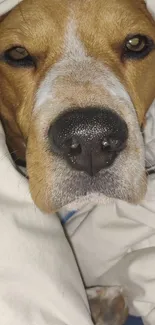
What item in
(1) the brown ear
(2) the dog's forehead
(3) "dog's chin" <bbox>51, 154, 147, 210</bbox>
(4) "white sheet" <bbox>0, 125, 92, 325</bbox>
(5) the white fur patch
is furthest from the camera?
(1) the brown ear

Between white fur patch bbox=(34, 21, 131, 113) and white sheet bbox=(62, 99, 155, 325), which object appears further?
white sheet bbox=(62, 99, 155, 325)

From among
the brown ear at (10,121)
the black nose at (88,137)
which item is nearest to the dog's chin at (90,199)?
the black nose at (88,137)

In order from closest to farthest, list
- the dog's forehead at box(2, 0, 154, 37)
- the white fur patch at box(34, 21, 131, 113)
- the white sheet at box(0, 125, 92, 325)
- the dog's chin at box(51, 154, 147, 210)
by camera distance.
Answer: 1. the white sheet at box(0, 125, 92, 325)
2. the dog's chin at box(51, 154, 147, 210)
3. the white fur patch at box(34, 21, 131, 113)
4. the dog's forehead at box(2, 0, 154, 37)

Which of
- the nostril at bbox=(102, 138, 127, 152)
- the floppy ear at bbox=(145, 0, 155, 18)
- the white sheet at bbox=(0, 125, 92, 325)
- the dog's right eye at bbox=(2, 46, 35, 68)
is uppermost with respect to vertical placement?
the dog's right eye at bbox=(2, 46, 35, 68)

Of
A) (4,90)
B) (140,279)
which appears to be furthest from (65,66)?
(140,279)

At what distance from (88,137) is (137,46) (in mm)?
575

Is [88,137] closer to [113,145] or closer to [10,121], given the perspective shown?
[113,145]

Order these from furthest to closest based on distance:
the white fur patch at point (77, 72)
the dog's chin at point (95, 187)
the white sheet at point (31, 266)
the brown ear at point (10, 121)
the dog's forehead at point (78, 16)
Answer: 1. the brown ear at point (10, 121)
2. the dog's forehead at point (78, 16)
3. the white fur patch at point (77, 72)
4. the dog's chin at point (95, 187)
5. the white sheet at point (31, 266)

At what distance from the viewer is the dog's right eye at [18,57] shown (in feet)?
6.28

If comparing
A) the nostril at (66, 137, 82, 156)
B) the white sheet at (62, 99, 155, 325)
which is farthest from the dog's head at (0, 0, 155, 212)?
the white sheet at (62, 99, 155, 325)

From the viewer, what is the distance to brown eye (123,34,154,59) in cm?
192

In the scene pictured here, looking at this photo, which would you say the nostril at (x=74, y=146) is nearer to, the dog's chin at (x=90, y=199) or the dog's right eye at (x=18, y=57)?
the dog's chin at (x=90, y=199)

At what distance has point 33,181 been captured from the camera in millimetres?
1737

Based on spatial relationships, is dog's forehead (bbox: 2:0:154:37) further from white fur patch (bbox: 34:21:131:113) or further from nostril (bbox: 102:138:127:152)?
nostril (bbox: 102:138:127:152)
